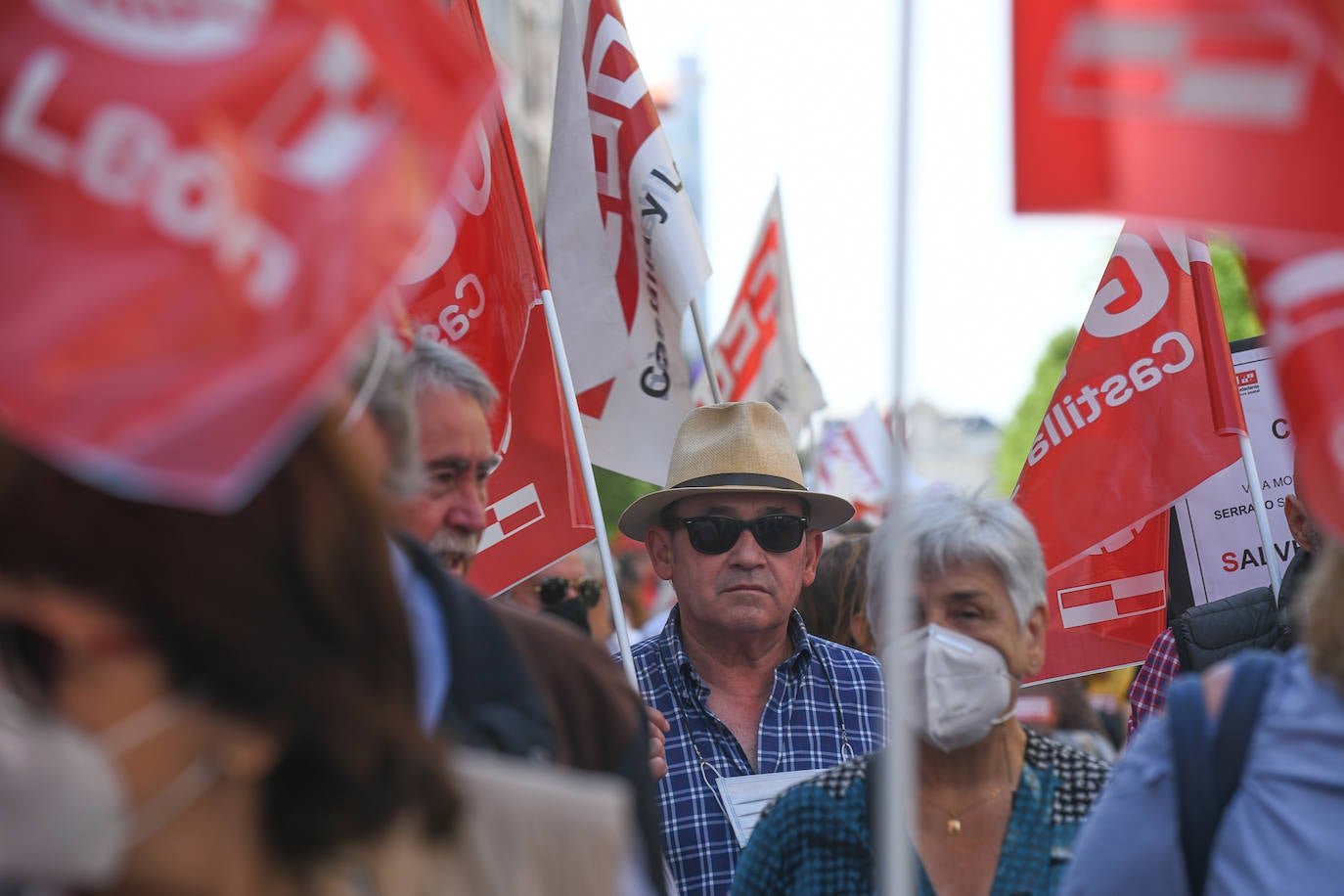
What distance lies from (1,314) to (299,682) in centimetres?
47

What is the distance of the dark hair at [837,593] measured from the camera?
515 cm

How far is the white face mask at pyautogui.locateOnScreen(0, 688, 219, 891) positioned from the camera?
1446 millimetres

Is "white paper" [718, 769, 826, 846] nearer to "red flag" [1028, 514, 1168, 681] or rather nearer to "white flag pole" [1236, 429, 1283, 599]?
"red flag" [1028, 514, 1168, 681]

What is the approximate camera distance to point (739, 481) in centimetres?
436

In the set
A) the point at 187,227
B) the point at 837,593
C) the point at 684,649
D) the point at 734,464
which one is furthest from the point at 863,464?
the point at 187,227

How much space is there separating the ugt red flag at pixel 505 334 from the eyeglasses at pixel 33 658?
263 cm

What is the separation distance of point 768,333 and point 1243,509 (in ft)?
14.1

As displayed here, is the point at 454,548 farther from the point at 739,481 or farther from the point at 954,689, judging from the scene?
the point at 739,481

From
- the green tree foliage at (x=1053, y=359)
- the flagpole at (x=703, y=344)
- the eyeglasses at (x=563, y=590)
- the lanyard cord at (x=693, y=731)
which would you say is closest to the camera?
the lanyard cord at (x=693, y=731)

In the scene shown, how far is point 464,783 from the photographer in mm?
1785

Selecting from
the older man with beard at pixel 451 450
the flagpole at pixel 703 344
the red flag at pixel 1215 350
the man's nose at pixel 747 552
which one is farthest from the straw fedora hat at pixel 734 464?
the older man with beard at pixel 451 450

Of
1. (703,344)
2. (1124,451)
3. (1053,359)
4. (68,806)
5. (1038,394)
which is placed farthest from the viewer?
(1038,394)

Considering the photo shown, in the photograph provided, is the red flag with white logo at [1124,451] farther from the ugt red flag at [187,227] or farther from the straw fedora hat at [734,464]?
the ugt red flag at [187,227]

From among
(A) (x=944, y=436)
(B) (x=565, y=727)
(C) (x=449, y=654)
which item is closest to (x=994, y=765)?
(B) (x=565, y=727)
